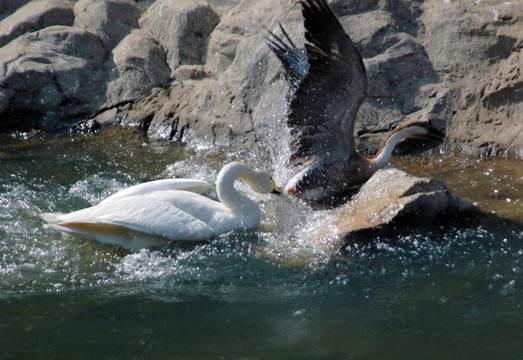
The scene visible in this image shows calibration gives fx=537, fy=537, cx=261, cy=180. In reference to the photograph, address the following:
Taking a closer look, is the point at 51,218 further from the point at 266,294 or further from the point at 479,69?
the point at 479,69

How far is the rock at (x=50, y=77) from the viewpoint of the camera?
300 inches

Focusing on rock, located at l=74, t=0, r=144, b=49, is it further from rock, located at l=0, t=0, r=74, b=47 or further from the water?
the water

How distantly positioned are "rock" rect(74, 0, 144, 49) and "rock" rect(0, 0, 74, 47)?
7.1 inches

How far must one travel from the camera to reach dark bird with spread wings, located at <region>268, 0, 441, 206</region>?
15.2ft

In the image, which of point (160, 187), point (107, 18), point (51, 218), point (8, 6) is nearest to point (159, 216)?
point (160, 187)

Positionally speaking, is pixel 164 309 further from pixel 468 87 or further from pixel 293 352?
pixel 468 87

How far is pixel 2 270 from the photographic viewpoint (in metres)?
3.63

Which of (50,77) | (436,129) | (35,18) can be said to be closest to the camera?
(436,129)

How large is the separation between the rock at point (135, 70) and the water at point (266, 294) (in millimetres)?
3276

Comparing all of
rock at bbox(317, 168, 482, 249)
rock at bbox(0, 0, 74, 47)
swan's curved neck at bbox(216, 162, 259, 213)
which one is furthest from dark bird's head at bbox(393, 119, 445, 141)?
rock at bbox(0, 0, 74, 47)

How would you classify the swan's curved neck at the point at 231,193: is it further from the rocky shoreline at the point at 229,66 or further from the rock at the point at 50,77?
the rock at the point at 50,77

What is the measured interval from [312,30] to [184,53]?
12.7ft

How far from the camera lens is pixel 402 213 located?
3.90 metres

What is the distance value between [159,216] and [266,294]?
112 cm
